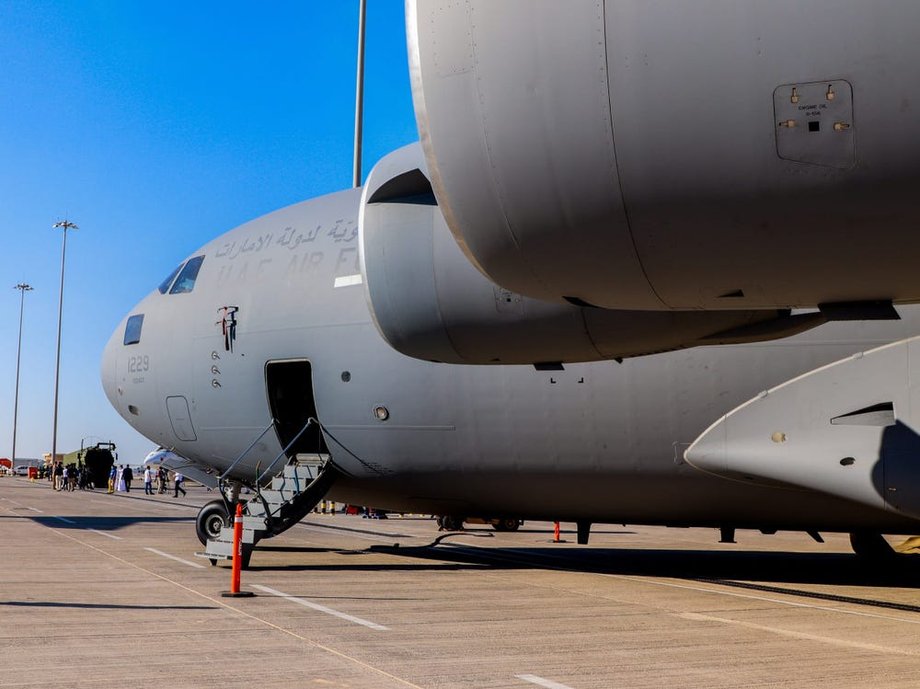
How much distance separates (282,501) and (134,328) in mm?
4740

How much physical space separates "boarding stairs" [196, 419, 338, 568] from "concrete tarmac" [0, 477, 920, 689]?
51 centimetres

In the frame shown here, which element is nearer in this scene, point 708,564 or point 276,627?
point 276,627

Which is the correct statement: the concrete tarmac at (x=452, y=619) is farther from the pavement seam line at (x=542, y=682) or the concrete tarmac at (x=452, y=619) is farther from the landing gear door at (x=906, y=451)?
the landing gear door at (x=906, y=451)

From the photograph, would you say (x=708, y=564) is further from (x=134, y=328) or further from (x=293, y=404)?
(x=134, y=328)

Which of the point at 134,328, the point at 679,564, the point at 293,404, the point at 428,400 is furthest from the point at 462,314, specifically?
the point at 134,328

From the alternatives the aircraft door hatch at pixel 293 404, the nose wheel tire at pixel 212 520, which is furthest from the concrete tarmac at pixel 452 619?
the aircraft door hatch at pixel 293 404

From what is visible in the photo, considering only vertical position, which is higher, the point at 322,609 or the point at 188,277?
the point at 188,277

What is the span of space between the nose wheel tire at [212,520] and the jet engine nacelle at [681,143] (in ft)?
42.1

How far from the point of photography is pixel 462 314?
797 cm

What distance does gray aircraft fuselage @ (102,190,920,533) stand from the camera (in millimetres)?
12734

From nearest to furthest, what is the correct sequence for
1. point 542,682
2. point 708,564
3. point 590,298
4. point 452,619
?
point 590,298 → point 542,682 → point 452,619 → point 708,564

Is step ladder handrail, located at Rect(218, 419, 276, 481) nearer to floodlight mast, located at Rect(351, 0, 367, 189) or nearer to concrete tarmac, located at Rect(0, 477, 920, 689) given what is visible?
concrete tarmac, located at Rect(0, 477, 920, 689)

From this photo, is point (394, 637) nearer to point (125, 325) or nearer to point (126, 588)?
point (126, 588)

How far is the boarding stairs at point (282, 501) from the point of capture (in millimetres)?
14906
